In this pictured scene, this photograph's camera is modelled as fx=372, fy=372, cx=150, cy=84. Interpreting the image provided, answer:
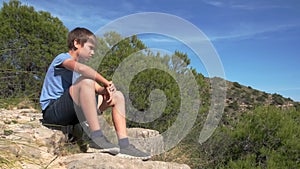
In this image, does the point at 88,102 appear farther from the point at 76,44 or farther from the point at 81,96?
the point at 76,44

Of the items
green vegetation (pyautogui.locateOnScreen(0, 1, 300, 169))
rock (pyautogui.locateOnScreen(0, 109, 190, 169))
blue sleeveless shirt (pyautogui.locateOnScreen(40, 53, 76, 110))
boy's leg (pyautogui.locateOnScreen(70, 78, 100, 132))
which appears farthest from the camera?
green vegetation (pyautogui.locateOnScreen(0, 1, 300, 169))

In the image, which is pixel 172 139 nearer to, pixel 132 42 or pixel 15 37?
pixel 132 42

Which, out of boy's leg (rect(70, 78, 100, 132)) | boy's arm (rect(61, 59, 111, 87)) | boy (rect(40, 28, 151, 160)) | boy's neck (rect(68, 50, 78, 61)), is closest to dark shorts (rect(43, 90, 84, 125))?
boy (rect(40, 28, 151, 160))

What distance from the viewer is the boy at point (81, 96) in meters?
2.57

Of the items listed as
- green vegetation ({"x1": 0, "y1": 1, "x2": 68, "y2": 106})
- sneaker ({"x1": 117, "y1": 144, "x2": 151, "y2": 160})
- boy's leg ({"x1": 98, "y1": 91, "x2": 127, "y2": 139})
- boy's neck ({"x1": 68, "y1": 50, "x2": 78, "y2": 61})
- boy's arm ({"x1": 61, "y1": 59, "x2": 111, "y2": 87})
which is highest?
green vegetation ({"x1": 0, "y1": 1, "x2": 68, "y2": 106})

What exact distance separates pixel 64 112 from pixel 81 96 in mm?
267

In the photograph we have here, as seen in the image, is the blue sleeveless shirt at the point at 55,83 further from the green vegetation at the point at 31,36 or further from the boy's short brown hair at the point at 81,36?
the green vegetation at the point at 31,36

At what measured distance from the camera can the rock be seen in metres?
2.34

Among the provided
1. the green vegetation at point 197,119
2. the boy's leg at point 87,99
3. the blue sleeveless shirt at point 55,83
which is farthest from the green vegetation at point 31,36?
the boy's leg at point 87,99

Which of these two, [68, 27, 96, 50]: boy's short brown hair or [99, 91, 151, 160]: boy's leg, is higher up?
[68, 27, 96, 50]: boy's short brown hair

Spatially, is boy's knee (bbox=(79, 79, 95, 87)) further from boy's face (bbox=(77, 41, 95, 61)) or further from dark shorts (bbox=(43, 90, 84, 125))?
boy's face (bbox=(77, 41, 95, 61))

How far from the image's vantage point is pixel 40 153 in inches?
99.7

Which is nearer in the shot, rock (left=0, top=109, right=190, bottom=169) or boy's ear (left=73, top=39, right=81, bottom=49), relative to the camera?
rock (left=0, top=109, right=190, bottom=169)

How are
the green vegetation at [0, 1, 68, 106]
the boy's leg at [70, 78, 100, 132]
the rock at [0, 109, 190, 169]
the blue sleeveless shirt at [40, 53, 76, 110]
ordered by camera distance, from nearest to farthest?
the rock at [0, 109, 190, 169]
the boy's leg at [70, 78, 100, 132]
the blue sleeveless shirt at [40, 53, 76, 110]
the green vegetation at [0, 1, 68, 106]
